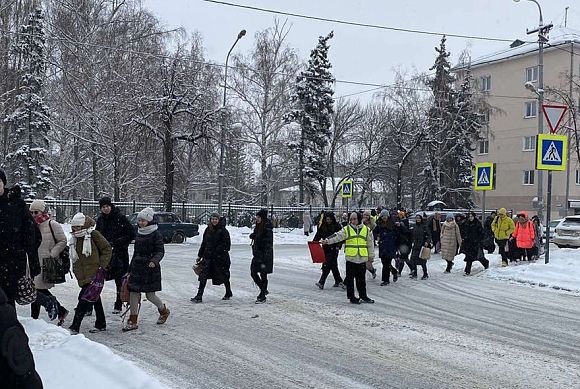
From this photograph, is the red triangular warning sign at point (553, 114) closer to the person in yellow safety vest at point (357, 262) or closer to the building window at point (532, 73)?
the person in yellow safety vest at point (357, 262)

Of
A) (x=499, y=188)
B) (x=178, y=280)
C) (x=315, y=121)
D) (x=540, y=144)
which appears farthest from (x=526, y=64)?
(x=178, y=280)

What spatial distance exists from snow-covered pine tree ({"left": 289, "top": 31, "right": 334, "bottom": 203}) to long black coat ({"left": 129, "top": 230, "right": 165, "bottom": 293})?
3597 centimetres

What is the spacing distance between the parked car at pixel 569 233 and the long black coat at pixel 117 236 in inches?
796

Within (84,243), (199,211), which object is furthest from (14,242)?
(199,211)

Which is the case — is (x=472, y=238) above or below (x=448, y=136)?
below

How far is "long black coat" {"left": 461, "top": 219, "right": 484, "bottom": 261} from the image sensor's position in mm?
16094

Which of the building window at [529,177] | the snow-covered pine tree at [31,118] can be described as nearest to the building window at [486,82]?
the building window at [529,177]

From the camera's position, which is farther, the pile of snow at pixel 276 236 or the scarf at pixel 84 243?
the pile of snow at pixel 276 236

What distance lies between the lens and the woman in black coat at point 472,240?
52.9 feet

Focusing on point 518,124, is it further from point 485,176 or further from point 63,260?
point 63,260

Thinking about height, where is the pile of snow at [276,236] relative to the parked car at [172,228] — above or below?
below

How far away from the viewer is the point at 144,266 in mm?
8555

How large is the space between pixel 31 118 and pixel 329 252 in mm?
27444

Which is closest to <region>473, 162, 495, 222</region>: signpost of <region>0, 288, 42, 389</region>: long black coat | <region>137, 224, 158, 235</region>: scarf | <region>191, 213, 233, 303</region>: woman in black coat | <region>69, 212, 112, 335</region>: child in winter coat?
<region>191, 213, 233, 303</region>: woman in black coat
